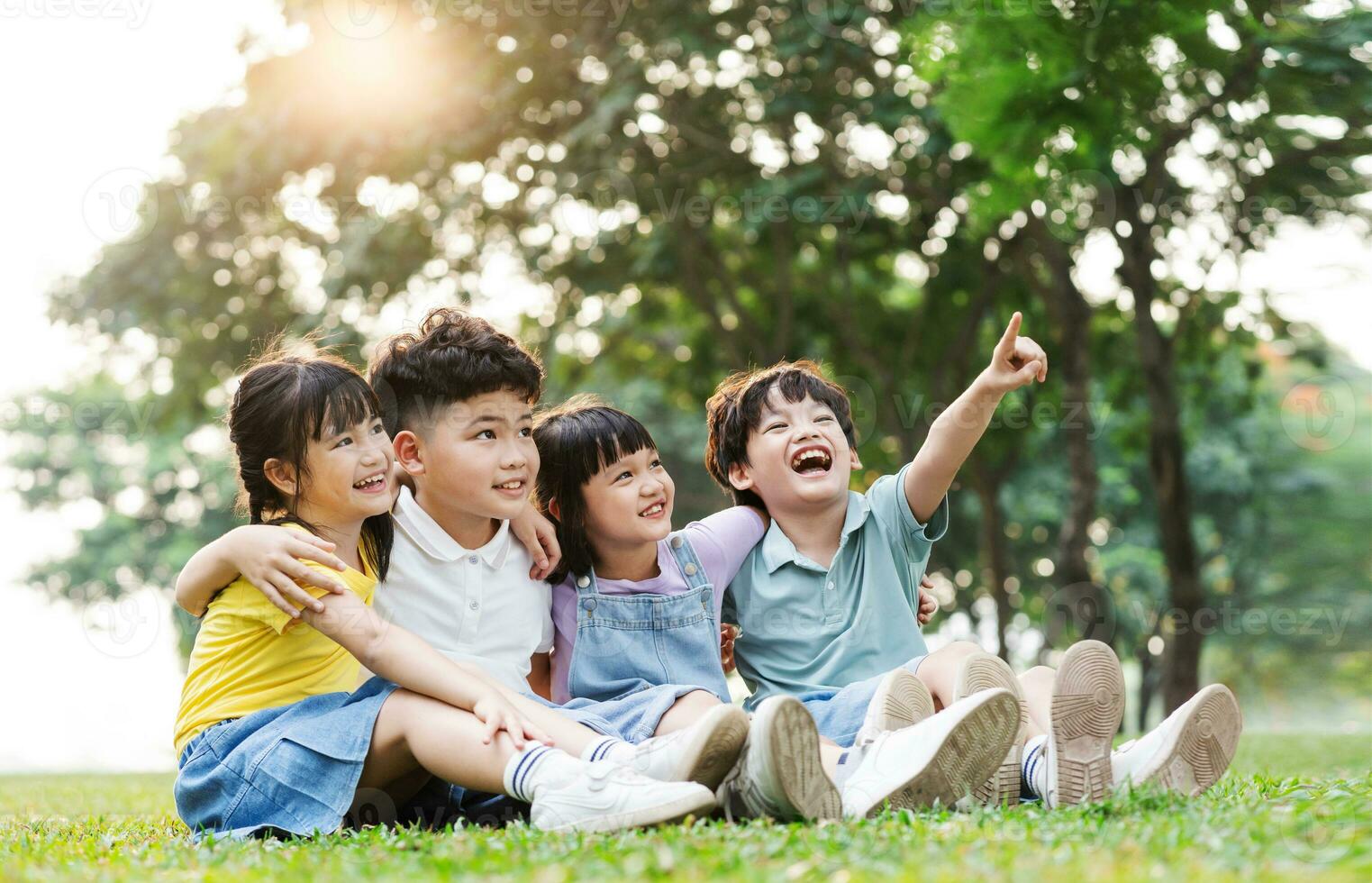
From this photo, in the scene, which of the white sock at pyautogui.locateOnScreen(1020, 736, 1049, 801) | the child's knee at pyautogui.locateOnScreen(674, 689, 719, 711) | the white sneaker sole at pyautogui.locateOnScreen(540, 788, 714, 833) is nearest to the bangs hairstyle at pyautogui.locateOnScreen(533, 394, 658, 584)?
the child's knee at pyautogui.locateOnScreen(674, 689, 719, 711)

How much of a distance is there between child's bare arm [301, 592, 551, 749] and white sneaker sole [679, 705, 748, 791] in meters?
0.44

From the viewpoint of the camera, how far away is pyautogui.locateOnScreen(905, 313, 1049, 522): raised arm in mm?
3660

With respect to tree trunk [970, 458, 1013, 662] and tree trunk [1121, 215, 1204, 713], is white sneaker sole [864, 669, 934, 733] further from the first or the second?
tree trunk [970, 458, 1013, 662]

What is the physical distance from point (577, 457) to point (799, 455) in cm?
70

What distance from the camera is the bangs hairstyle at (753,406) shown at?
4215 mm

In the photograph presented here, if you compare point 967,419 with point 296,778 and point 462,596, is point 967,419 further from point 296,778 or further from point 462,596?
point 296,778

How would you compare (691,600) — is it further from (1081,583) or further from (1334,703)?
(1334,703)

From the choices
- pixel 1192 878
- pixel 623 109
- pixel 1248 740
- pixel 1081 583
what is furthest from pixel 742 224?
pixel 1192 878

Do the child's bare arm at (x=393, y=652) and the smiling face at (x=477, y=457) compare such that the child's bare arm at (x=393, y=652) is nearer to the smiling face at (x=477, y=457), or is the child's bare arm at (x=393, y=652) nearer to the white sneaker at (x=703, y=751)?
the white sneaker at (x=703, y=751)

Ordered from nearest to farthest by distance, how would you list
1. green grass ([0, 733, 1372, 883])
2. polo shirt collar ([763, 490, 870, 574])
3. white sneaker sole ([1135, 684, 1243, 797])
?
green grass ([0, 733, 1372, 883]) → white sneaker sole ([1135, 684, 1243, 797]) → polo shirt collar ([763, 490, 870, 574])

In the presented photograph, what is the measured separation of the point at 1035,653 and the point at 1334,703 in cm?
1683

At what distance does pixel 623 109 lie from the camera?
27.3 feet

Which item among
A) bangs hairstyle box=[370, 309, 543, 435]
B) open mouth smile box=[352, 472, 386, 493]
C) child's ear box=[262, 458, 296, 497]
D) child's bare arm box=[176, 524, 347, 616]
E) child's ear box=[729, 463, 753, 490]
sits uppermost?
bangs hairstyle box=[370, 309, 543, 435]

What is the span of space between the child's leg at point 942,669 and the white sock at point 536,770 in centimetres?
111
